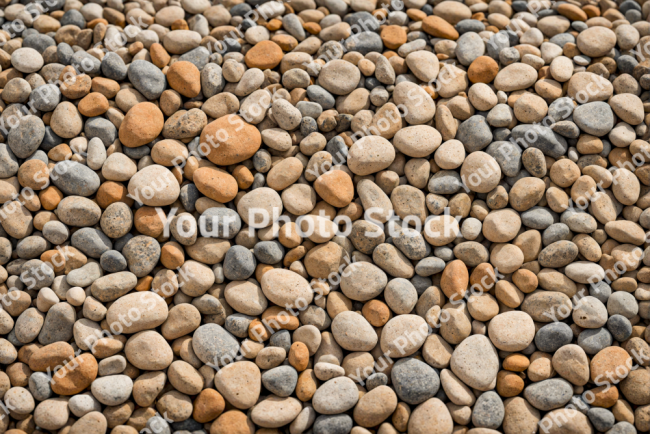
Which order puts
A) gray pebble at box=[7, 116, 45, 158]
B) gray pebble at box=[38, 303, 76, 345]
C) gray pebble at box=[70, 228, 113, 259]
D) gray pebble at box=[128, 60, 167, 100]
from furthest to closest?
gray pebble at box=[128, 60, 167, 100], gray pebble at box=[7, 116, 45, 158], gray pebble at box=[70, 228, 113, 259], gray pebble at box=[38, 303, 76, 345]

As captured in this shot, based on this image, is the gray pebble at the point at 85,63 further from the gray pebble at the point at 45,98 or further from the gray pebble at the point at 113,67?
the gray pebble at the point at 45,98

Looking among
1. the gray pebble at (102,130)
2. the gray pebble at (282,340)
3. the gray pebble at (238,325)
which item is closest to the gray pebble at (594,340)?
the gray pebble at (282,340)

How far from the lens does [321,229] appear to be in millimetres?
1978

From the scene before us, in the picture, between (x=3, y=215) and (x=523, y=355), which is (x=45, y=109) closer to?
(x=3, y=215)

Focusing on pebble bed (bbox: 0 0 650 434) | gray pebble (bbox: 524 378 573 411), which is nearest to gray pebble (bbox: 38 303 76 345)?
pebble bed (bbox: 0 0 650 434)

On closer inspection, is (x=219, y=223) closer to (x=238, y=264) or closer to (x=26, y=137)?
(x=238, y=264)

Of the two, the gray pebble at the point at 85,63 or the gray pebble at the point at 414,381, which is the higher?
the gray pebble at the point at 85,63

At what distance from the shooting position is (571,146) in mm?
2215

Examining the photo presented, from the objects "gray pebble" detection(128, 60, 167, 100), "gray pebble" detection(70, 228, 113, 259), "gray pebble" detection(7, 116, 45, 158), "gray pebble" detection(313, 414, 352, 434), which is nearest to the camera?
"gray pebble" detection(313, 414, 352, 434)

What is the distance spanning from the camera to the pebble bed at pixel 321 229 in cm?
178

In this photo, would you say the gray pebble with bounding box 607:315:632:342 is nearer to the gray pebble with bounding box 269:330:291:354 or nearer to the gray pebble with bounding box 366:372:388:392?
the gray pebble with bounding box 366:372:388:392

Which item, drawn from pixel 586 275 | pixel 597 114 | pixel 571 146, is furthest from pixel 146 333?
pixel 597 114

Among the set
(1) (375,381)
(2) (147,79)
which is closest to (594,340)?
(1) (375,381)

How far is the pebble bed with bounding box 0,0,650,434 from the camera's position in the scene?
70.0 inches
